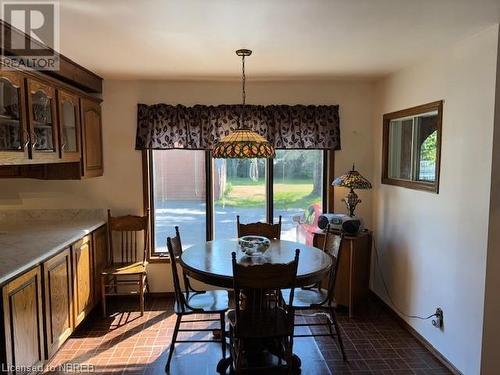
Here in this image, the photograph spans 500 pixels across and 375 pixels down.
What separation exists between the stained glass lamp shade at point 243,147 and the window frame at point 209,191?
1.45 metres

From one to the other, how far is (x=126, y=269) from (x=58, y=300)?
0.79 meters

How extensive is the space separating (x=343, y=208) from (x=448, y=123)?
1.59 meters

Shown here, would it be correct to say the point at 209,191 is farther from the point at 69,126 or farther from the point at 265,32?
the point at 265,32

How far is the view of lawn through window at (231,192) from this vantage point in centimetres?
397

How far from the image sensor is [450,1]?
74.2 inches

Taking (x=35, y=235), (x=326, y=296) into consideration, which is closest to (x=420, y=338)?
(x=326, y=296)

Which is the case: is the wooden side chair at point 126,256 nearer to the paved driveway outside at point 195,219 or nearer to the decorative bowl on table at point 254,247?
the paved driveway outside at point 195,219

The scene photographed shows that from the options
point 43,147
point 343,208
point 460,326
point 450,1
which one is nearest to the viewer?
point 450,1

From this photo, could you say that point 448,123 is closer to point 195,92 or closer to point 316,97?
point 316,97

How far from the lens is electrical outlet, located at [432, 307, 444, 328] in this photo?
8.99ft

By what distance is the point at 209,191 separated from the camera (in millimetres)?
3988

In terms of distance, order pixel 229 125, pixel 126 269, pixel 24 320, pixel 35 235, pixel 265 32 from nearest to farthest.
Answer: pixel 24 320
pixel 265 32
pixel 35 235
pixel 126 269
pixel 229 125

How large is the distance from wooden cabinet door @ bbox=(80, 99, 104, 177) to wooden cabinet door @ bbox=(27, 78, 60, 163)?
18.9 inches

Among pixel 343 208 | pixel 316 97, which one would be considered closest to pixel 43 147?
pixel 316 97
